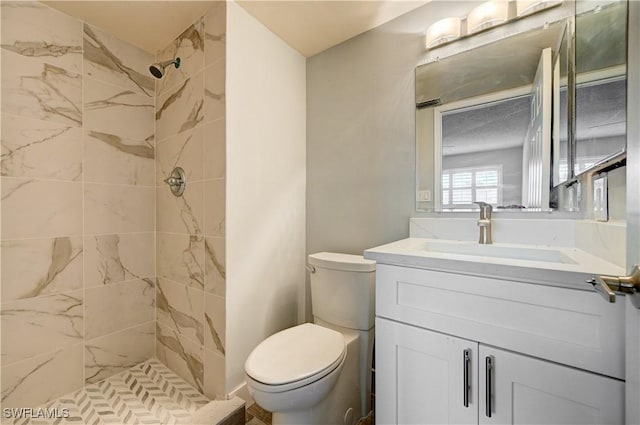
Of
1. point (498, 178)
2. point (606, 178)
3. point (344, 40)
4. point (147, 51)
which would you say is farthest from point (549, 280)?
point (147, 51)

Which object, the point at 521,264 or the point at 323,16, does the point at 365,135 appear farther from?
the point at 521,264

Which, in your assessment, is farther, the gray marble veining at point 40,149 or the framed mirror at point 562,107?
the gray marble veining at point 40,149

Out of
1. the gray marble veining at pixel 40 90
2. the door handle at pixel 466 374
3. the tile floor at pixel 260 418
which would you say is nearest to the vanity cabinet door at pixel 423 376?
the door handle at pixel 466 374

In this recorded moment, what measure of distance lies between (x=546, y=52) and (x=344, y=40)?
104cm

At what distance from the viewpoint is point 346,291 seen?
1335 mm

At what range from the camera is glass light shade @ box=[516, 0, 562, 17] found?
113 cm

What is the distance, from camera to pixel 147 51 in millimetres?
1805

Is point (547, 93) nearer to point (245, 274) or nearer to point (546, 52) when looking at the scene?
point (546, 52)

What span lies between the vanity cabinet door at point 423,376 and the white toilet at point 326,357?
0.69ft

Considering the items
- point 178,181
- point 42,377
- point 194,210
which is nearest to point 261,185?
point 194,210

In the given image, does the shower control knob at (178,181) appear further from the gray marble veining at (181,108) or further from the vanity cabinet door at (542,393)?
the vanity cabinet door at (542,393)

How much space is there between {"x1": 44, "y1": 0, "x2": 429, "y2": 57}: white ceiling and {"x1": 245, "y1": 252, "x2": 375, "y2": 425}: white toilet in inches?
51.4

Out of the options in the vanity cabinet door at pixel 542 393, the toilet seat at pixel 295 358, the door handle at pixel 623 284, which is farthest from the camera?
the toilet seat at pixel 295 358

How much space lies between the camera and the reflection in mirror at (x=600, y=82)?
2.31ft
